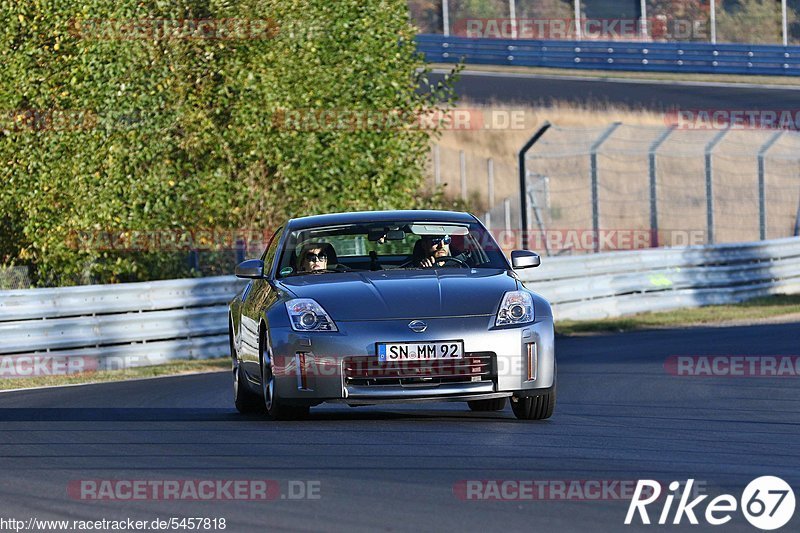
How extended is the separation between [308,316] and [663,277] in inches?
582

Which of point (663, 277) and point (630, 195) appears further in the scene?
point (630, 195)

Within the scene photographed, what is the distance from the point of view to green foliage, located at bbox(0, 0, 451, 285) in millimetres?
20641

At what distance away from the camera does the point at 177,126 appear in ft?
70.4

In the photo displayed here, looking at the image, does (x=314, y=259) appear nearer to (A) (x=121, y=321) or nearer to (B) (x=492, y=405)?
(B) (x=492, y=405)

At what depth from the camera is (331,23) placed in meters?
22.0

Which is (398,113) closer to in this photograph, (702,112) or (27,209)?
(27,209)

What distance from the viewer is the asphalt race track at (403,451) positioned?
639 cm

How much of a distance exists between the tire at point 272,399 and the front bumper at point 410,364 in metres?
0.37

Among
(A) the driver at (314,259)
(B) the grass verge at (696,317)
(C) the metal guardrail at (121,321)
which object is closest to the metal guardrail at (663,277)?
(B) the grass verge at (696,317)

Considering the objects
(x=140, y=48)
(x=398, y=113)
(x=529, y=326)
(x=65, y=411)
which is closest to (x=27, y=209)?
(x=140, y=48)

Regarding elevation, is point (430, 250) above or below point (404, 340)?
above

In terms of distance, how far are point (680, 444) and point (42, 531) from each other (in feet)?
12.8

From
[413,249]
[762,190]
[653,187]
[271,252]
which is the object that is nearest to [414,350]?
[413,249]

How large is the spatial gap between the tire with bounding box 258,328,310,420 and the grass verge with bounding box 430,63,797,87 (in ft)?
115
